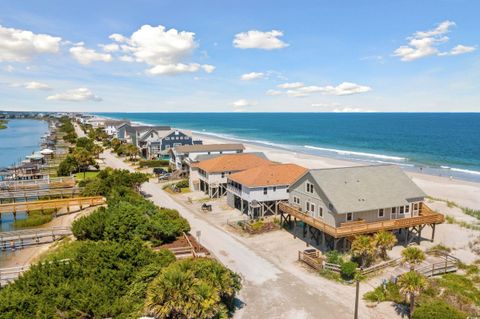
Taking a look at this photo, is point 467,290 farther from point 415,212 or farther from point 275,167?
point 275,167

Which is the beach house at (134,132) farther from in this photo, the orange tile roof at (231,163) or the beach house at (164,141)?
the orange tile roof at (231,163)

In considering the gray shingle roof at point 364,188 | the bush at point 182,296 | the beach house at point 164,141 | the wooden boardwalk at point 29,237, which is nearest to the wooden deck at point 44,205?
the wooden boardwalk at point 29,237

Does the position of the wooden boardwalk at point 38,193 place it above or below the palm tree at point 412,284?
below

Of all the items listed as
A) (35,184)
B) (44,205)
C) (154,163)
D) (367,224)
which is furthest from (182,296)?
(154,163)

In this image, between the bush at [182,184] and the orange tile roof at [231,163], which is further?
the bush at [182,184]

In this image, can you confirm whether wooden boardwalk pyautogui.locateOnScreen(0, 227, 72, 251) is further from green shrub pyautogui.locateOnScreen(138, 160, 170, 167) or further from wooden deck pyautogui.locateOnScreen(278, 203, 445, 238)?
green shrub pyautogui.locateOnScreen(138, 160, 170, 167)

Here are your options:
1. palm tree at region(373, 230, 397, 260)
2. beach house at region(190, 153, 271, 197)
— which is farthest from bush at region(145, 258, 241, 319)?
beach house at region(190, 153, 271, 197)

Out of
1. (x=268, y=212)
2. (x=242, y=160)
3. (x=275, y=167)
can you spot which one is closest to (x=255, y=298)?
(x=268, y=212)
